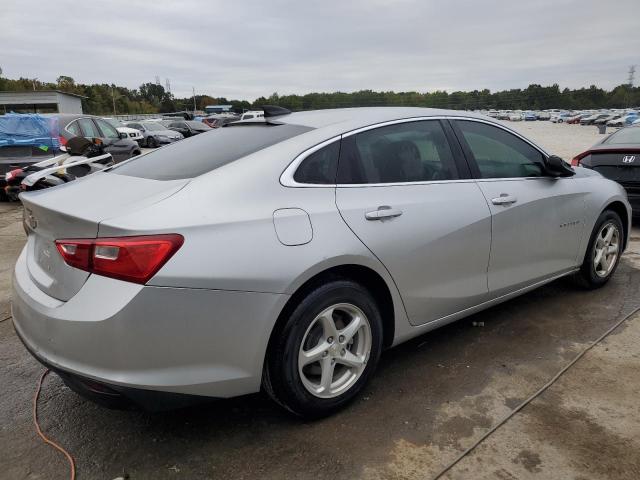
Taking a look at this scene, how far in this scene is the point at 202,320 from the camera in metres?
2.12

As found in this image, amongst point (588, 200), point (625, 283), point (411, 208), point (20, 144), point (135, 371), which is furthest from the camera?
point (20, 144)

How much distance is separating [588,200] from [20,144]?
915cm

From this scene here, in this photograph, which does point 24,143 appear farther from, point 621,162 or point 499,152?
point 621,162

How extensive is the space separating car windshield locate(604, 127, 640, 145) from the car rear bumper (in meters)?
6.60

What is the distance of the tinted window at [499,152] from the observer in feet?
11.4

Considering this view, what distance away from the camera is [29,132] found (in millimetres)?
9320

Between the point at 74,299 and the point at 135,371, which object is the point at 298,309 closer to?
the point at 135,371

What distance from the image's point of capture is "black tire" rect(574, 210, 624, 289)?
431 centimetres

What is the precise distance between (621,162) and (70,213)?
656cm

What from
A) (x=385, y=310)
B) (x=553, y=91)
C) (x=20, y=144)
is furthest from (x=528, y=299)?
(x=553, y=91)

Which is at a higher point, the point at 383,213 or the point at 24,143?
the point at 383,213

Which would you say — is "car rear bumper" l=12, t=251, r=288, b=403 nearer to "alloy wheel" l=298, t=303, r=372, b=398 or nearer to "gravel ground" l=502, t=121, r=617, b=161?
"alloy wheel" l=298, t=303, r=372, b=398

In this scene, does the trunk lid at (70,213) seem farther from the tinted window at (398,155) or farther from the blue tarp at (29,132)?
the blue tarp at (29,132)

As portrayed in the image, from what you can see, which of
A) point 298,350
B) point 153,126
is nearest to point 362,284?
point 298,350
